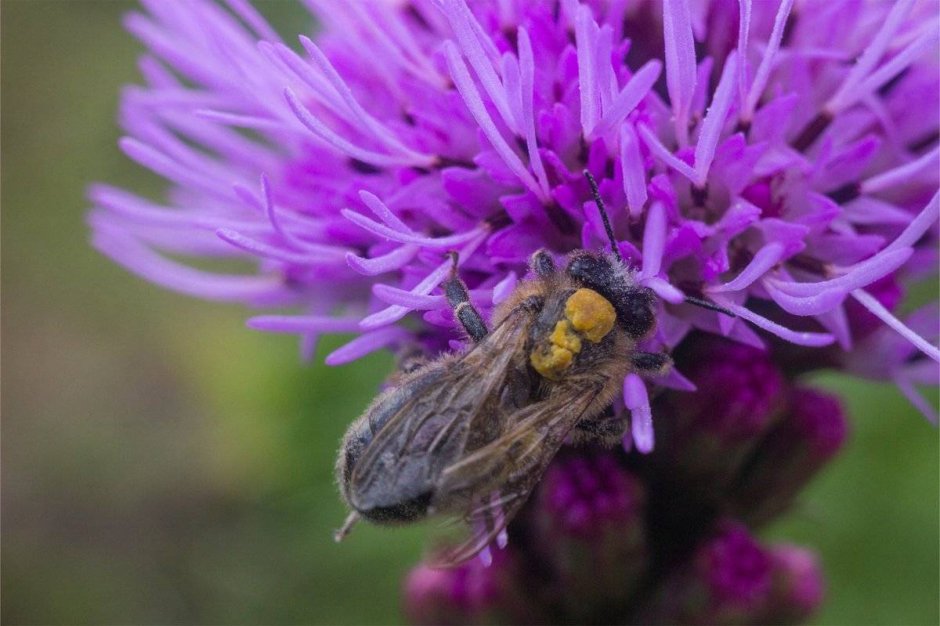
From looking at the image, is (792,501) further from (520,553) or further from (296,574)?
(296,574)

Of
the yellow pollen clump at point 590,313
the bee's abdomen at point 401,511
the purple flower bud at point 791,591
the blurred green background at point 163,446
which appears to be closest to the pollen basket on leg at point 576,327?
the yellow pollen clump at point 590,313

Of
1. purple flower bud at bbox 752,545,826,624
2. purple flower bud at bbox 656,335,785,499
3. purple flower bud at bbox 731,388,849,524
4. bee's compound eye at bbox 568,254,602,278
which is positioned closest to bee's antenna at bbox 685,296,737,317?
bee's compound eye at bbox 568,254,602,278

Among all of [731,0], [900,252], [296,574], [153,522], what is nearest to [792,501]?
[900,252]

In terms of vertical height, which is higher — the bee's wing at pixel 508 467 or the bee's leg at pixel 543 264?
the bee's leg at pixel 543 264

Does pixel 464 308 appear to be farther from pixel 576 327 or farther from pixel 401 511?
pixel 401 511

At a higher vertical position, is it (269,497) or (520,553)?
(520,553)

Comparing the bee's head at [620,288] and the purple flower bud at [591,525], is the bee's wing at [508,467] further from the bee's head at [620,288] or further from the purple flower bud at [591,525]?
the purple flower bud at [591,525]

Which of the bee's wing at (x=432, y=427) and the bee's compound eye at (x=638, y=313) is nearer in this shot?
the bee's wing at (x=432, y=427)

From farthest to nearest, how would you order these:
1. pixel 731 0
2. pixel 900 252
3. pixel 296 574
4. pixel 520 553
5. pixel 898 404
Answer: pixel 296 574 < pixel 898 404 < pixel 520 553 < pixel 731 0 < pixel 900 252
